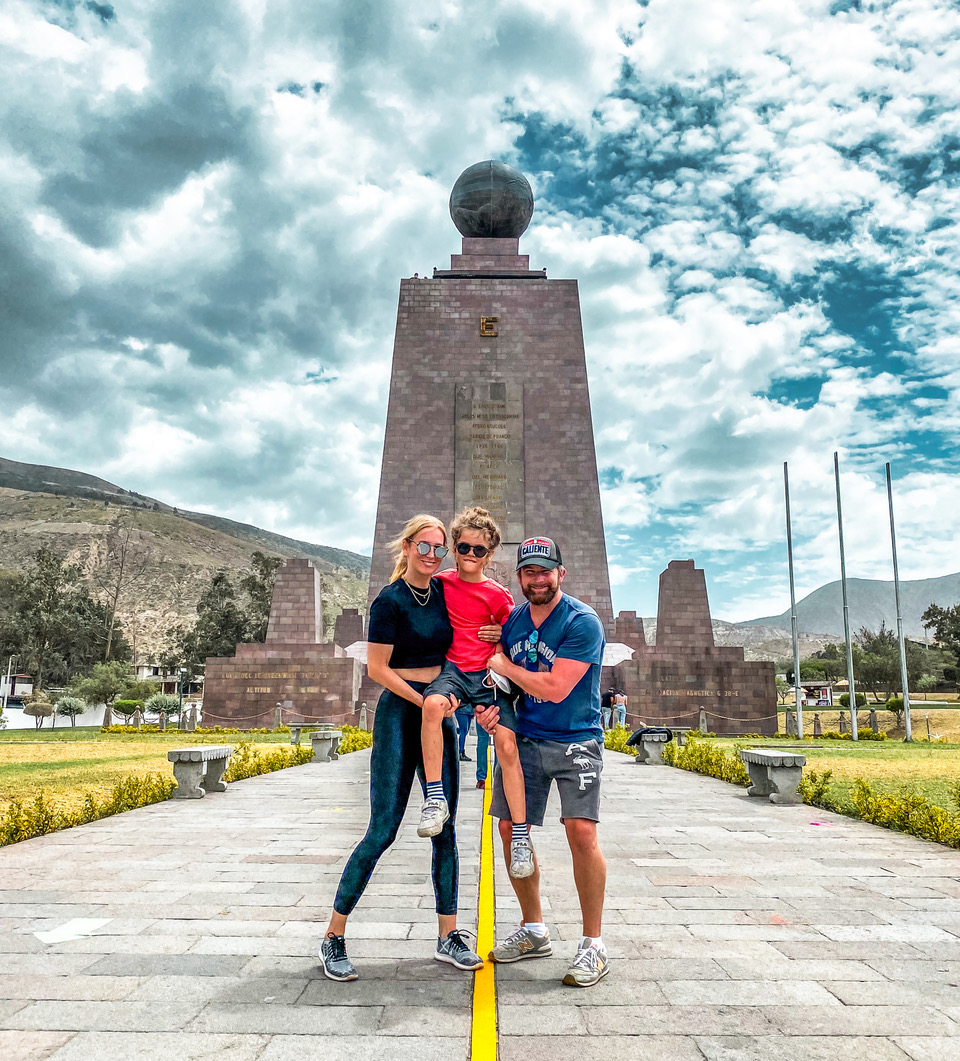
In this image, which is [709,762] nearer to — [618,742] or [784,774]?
[784,774]

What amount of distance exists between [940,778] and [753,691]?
11464 mm

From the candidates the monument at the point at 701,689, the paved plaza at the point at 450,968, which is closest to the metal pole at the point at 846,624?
the monument at the point at 701,689

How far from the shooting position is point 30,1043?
2.48 metres

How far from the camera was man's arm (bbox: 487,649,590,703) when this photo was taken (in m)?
3.30

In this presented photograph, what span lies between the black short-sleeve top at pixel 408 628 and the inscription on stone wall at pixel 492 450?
2062 cm

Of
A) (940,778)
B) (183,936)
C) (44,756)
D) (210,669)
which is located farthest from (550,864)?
(210,669)

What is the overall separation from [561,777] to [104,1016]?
1.76 meters

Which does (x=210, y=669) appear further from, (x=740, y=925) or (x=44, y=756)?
(x=740, y=925)

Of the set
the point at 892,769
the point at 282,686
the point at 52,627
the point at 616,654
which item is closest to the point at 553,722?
the point at 892,769

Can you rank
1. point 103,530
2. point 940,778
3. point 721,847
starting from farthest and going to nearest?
point 103,530 → point 940,778 → point 721,847

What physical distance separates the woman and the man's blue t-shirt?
0.49 ft

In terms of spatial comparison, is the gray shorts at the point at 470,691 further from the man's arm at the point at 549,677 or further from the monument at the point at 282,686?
the monument at the point at 282,686

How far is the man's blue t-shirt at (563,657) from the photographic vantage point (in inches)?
132

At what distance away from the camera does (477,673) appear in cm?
341
